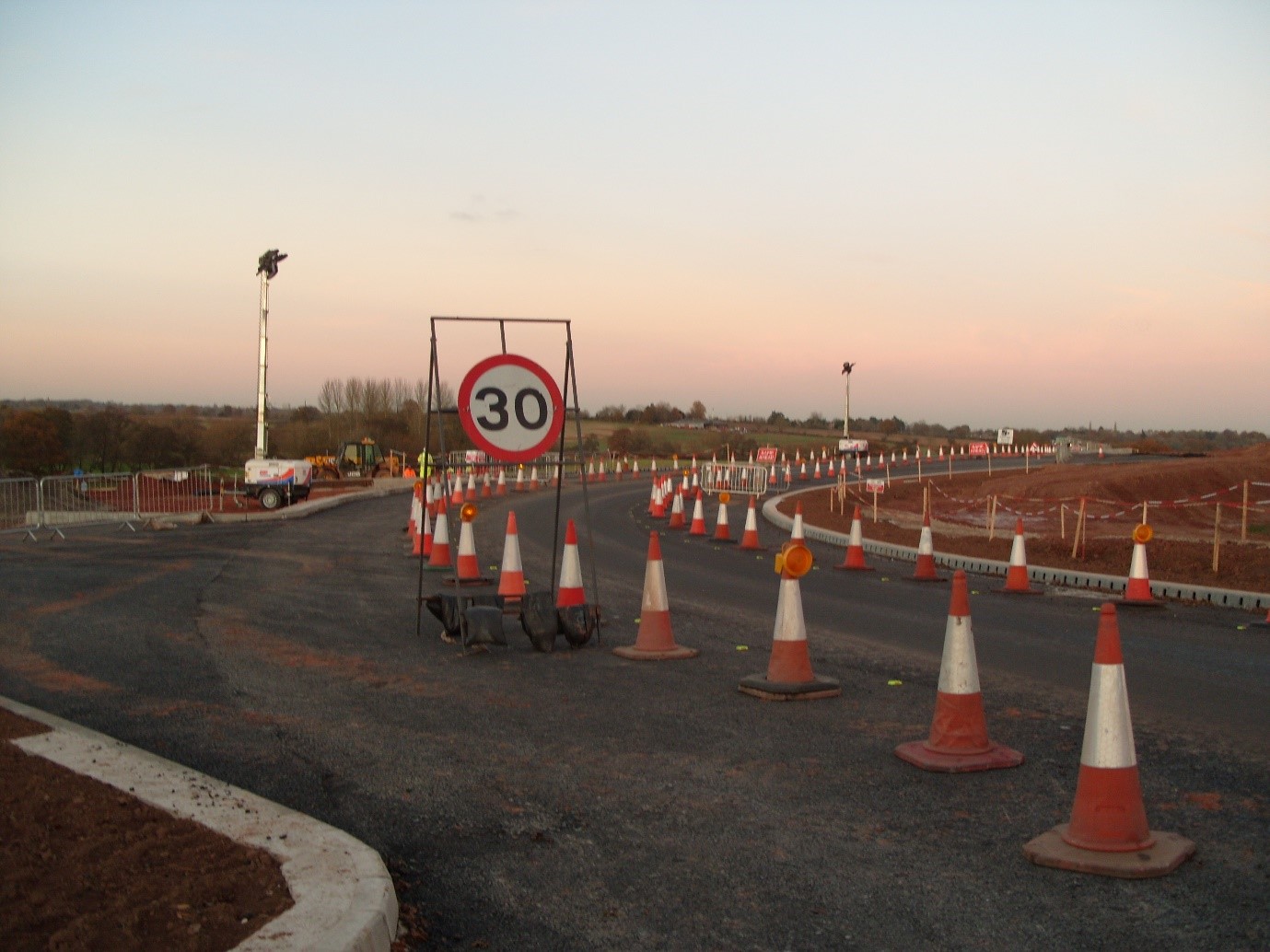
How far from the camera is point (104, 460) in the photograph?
60688mm

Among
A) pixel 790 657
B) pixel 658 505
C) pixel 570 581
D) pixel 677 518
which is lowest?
pixel 677 518

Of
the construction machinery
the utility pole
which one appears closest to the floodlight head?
the utility pole

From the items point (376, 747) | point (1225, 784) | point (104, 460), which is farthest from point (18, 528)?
point (104, 460)

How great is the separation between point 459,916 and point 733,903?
971 mm

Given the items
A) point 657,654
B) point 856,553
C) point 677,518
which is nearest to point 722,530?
point 677,518

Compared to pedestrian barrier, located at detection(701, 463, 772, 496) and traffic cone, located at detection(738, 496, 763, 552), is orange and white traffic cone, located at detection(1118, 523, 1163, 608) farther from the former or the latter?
pedestrian barrier, located at detection(701, 463, 772, 496)

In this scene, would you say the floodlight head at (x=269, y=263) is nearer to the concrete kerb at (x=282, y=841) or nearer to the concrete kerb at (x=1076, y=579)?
the concrete kerb at (x=1076, y=579)

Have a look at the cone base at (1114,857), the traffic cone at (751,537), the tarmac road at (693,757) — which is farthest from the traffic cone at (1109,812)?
the traffic cone at (751,537)

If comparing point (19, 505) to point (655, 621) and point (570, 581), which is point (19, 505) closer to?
point (570, 581)

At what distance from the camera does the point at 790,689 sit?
7.78 meters

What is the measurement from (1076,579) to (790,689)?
9.28 m

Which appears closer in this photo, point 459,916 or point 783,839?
point 459,916

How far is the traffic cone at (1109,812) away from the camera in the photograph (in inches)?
184

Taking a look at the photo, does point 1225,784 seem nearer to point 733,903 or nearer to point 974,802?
point 974,802
